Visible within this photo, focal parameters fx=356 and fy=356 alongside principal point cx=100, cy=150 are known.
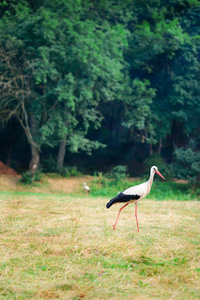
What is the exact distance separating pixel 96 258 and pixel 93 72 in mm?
13785

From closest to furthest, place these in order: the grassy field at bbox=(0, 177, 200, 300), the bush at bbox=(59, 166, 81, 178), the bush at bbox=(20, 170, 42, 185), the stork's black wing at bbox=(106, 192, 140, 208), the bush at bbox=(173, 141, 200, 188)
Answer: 1. the grassy field at bbox=(0, 177, 200, 300)
2. the stork's black wing at bbox=(106, 192, 140, 208)
3. the bush at bbox=(20, 170, 42, 185)
4. the bush at bbox=(173, 141, 200, 188)
5. the bush at bbox=(59, 166, 81, 178)

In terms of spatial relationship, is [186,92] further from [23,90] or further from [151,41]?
[23,90]

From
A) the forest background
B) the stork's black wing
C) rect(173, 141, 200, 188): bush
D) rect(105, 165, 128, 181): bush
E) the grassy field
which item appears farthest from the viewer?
rect(105, 165, 128, 181): bush

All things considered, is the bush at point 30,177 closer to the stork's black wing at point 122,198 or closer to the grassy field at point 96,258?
the grassy field at point 96,258

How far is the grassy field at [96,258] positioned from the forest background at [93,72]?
1102 centimetres

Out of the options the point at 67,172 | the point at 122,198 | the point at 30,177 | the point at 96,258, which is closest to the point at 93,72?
the point at 67,172

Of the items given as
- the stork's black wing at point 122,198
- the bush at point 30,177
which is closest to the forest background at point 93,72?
the bush at point 30,177

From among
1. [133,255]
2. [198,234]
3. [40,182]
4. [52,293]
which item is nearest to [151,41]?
[40,182]

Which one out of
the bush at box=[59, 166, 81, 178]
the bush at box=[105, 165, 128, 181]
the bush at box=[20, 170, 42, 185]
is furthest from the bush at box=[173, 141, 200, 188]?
the bush at box=[20, 170, 42, 185]

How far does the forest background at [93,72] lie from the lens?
1700 centimetres

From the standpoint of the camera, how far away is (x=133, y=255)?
4613 millimetres

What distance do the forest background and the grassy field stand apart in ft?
36.2

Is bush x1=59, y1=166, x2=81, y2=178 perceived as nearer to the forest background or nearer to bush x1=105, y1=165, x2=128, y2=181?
the forest background

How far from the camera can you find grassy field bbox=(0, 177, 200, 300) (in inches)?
137
